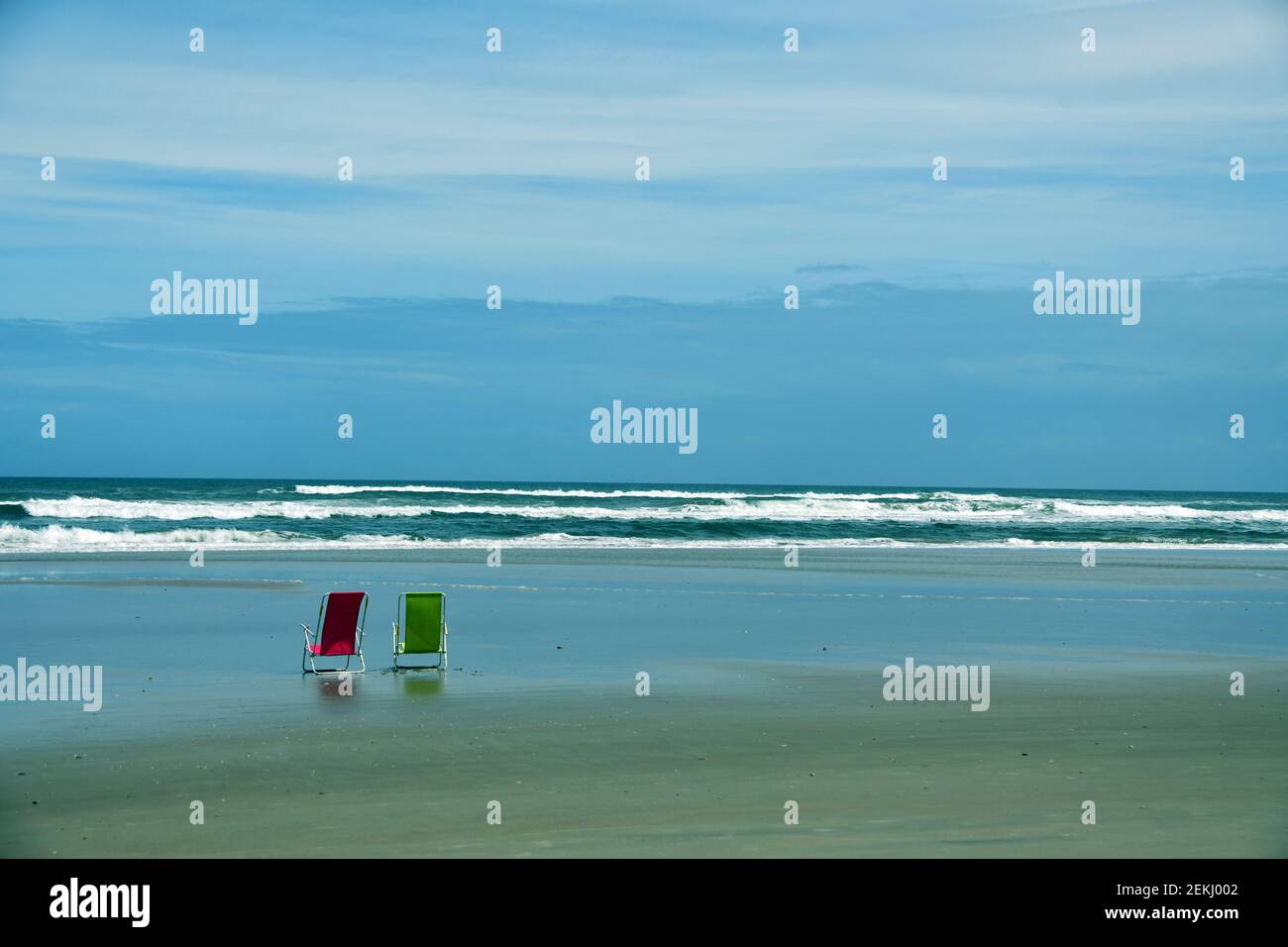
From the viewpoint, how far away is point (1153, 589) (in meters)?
18.9

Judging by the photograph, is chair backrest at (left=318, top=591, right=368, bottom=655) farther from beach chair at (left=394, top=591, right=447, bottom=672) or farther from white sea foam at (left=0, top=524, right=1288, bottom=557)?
A: white sea foam at (left=0, top=524, right=1288, bottom=557)

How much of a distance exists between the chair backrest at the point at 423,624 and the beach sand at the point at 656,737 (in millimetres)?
395

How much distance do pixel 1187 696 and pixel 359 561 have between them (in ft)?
58.2

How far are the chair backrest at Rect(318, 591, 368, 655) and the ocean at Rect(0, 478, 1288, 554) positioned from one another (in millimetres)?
17863

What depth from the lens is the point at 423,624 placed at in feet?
34.7

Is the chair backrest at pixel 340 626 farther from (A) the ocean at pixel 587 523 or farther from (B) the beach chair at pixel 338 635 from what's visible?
(A) the ocean at pixel 587 523

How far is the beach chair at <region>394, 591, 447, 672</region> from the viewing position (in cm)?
1045

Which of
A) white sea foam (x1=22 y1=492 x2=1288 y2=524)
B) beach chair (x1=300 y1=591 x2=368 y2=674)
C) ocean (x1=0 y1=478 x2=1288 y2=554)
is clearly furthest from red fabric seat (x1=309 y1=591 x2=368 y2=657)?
white sea foam (x1=22 y1=492 x2=1288 y2=524)

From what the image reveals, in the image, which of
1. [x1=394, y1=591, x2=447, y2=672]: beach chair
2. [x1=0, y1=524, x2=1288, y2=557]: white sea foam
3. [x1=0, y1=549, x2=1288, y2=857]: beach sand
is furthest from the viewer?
[x1=0, y1=524, x2=1288, y2=557]: white sea foam

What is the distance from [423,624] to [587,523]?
29.0 meters

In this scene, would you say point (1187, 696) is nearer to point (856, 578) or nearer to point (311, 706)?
point (311, 706)

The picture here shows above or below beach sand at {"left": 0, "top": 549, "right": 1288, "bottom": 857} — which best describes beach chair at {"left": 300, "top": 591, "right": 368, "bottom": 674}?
above

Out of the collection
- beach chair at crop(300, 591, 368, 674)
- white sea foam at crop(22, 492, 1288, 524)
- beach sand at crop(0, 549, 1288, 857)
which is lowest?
beach sand at crop(0, 549, 1288, 857)
